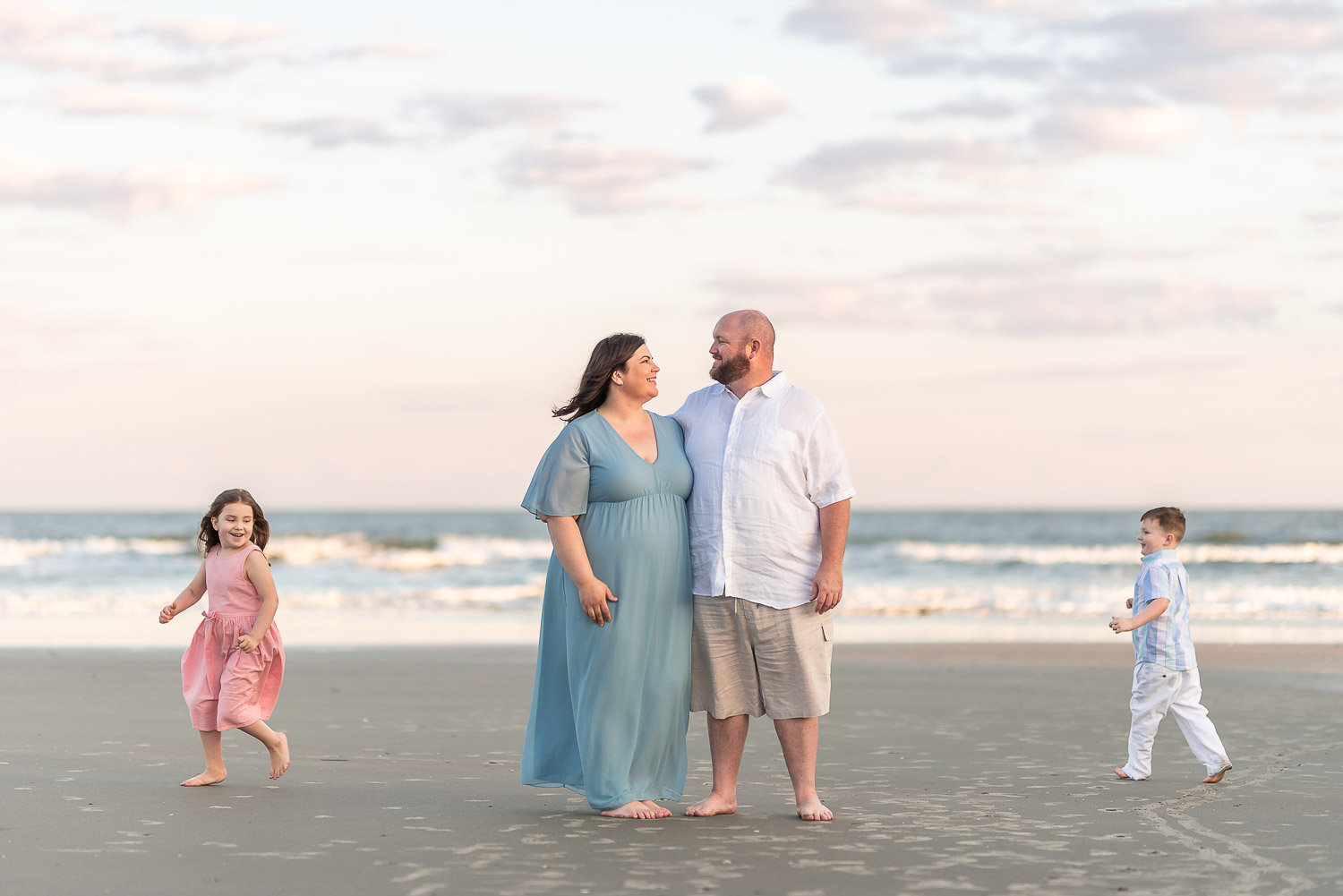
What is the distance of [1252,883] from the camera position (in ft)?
13.7

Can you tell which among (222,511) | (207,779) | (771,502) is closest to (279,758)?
(207,779)

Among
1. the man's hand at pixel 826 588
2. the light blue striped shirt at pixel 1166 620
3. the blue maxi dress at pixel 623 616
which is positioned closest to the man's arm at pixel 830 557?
the man's hand at pixel 826 588

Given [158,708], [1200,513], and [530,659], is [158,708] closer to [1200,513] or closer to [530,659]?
[530,659]

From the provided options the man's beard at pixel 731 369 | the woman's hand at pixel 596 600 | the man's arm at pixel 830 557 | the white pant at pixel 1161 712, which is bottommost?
the white pant at pixel 1161 712

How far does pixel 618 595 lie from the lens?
5227mm

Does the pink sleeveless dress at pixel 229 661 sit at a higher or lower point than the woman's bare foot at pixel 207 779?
higher

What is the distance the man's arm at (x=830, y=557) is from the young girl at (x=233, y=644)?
2.30m

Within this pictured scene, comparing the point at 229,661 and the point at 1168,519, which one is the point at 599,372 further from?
the point at 1168,519

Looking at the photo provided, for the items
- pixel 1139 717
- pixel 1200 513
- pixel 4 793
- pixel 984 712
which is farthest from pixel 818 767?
pixel 1200 513

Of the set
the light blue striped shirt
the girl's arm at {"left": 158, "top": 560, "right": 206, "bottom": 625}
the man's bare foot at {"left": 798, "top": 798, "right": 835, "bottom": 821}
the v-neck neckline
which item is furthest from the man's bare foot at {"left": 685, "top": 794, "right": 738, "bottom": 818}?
the girl's arm at {"left": 158, "top": 560, "right": 206, "bottom": 625}

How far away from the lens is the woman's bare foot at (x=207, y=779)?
19.3 feet

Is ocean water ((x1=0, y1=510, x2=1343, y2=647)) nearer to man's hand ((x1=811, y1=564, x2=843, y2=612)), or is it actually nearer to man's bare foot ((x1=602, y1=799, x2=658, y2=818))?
man's bare foot ((x1=602, y1=799, x2=658, y2=818))

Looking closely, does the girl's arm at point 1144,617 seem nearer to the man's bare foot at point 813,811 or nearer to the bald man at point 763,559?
the bald man at point 763,559

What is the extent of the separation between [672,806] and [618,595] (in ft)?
3.22
